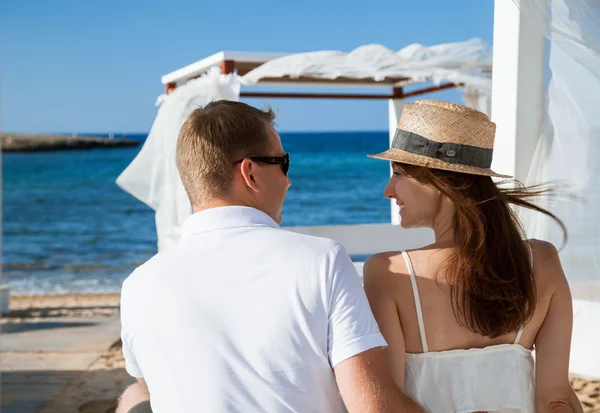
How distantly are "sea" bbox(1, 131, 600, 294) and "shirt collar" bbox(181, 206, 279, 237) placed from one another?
1315 centimetres

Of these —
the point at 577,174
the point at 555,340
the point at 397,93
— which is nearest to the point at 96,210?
the point at 397,93

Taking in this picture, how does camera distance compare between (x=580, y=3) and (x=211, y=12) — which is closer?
(x=580, y=3)

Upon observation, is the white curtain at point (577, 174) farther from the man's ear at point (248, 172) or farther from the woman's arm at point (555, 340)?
the man's ear at point (248, 172)

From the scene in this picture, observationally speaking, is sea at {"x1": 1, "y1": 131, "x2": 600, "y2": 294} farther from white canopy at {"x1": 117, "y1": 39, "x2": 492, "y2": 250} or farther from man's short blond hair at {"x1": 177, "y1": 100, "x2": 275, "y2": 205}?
man's short blond hair at {"x1": 177, "y1": 100, "x2": 275, "y2": 205}

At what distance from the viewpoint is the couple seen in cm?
124

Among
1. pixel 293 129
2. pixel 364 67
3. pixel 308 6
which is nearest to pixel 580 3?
pixel 364 67

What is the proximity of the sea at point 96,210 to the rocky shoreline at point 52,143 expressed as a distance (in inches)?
27.5

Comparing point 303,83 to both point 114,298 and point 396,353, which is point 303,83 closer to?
point 396,353

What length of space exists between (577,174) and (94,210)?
24.5m

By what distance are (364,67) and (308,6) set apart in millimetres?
31988

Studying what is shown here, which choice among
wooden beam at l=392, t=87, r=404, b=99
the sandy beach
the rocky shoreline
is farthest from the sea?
the sandy beach

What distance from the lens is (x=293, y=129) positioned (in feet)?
131

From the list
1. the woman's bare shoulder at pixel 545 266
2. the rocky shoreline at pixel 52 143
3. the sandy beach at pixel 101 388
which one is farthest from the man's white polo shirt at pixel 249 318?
the rocky shoreline at pixel 52 143

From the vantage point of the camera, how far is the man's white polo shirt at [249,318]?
1233mm
